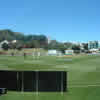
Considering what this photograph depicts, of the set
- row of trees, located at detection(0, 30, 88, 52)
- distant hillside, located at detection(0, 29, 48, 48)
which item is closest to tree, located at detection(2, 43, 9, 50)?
row of trees, located at detection(0, 30, 88, 52)

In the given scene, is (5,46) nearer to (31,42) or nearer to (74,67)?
(31,42)

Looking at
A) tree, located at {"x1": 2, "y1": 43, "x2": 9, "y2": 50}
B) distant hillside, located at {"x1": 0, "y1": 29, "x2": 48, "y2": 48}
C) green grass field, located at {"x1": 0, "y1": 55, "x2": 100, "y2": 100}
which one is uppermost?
distant hillside, located at {"x1": 0, "y1": 29, "x2": 48, "y2": 48}

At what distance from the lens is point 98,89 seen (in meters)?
3.62

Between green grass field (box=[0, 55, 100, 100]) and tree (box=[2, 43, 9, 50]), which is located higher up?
tree (box=[2, 43, 9, 50])

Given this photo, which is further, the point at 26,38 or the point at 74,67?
the point at 74,67

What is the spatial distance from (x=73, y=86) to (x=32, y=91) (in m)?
0.99

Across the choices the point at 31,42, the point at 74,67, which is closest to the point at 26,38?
the point at 31,42

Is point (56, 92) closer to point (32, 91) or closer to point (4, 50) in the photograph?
point (32, 91)

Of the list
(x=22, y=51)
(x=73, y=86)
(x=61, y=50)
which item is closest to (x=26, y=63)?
(x=22, y=51)

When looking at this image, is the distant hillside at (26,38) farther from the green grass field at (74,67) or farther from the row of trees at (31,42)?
the green grass field at (74,67)

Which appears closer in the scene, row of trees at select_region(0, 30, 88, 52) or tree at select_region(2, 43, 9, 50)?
row of trees at select_region(0, 30, 88, 52)

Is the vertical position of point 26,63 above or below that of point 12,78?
above

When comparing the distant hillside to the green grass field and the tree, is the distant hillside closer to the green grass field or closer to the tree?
the tree

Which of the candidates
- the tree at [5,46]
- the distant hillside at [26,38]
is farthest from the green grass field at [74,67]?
the distant hillside at [26,38]
